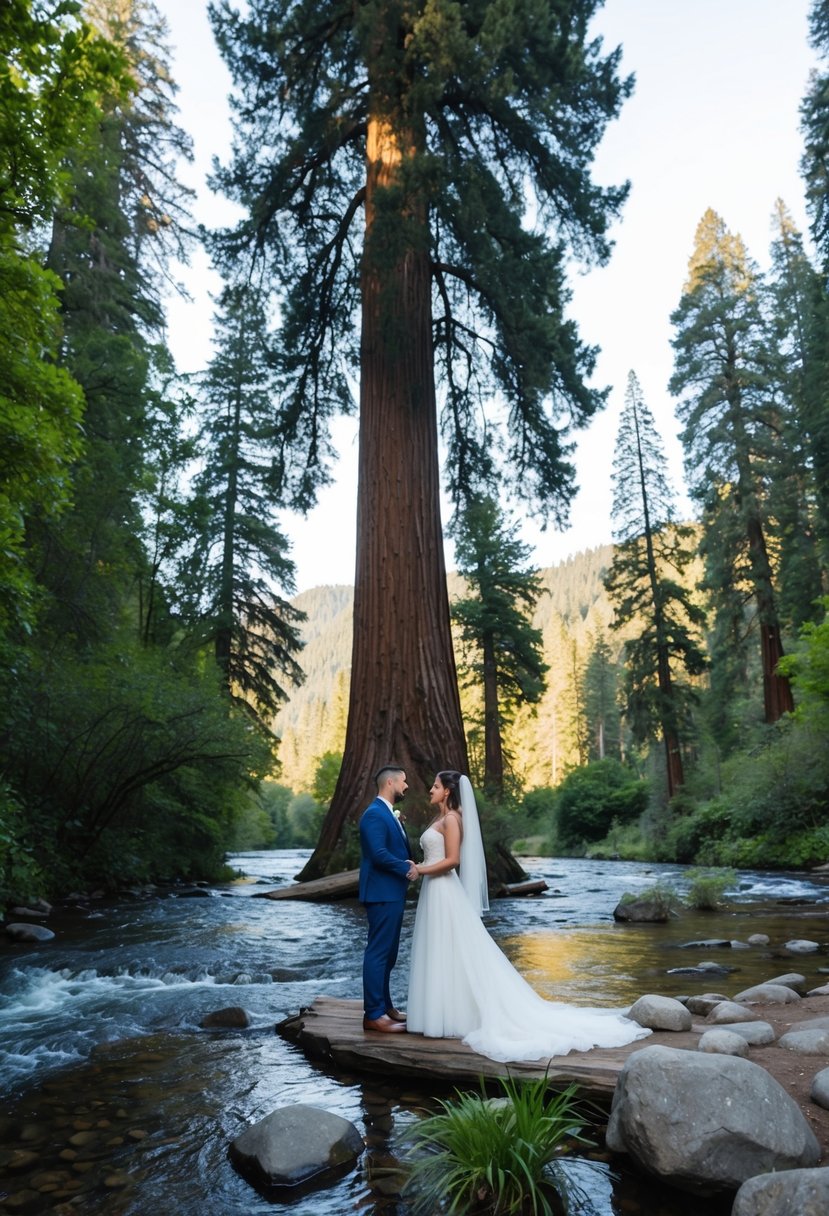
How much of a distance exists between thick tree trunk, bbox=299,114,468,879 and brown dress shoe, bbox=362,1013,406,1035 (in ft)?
22.0

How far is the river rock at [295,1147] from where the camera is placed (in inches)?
124

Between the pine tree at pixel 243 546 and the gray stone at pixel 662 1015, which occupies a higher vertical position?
the pine tree at pixel 243 546

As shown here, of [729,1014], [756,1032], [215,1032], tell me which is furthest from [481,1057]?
[215,1032]

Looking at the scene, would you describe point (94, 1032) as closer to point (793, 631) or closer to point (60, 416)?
point (60, 416)

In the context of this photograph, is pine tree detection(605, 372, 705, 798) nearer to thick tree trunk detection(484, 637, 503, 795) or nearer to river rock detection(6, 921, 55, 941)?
thick tree trunk detection(484, 637, 503, 795)

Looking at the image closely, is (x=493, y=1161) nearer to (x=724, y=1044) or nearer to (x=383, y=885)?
(x=724, y=1044)

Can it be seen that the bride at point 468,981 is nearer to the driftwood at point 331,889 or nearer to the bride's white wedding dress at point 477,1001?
the bride's white wedding dress at point 477,1001

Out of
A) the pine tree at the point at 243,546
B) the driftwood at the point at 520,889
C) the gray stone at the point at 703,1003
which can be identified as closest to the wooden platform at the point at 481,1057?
the gray stone at the point at 703,1003

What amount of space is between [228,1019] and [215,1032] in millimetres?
174

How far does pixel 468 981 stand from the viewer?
460 cm

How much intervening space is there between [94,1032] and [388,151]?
13327 millimetres

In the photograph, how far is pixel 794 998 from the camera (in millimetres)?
5176

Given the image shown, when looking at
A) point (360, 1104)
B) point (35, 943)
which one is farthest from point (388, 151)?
point (360, 1104)

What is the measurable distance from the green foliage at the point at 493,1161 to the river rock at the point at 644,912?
7779mm
